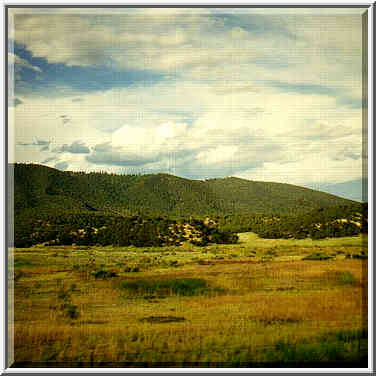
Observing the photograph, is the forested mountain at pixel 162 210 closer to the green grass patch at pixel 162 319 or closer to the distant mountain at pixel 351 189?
the distant mountain at pixel 351 189

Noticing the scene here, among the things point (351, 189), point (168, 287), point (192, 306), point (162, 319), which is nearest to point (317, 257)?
point (351, 189)

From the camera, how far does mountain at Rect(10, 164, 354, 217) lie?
5.39 metres

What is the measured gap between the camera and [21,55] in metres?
4.75

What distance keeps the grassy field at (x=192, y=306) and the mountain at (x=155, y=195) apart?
0.69 meters

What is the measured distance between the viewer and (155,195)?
637 centimetres

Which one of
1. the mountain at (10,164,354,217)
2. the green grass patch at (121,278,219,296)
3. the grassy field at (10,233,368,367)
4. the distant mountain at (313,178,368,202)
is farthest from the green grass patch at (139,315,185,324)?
the distant mountain at (313,178,368,202)

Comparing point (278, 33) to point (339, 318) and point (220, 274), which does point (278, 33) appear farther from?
point (339, 318)

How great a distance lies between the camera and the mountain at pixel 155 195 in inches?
212

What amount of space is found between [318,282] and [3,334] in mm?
3967

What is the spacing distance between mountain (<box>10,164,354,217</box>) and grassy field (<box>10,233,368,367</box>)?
69 centimetres

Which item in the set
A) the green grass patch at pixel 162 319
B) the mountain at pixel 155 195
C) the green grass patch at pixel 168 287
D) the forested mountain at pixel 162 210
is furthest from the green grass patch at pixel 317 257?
the green grass patch at pixel 162 319

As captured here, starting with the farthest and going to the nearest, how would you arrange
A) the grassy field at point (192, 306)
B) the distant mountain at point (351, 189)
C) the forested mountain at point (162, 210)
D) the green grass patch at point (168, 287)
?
the forested mountain at point (162, 210) → the green grass patch at point (168, 287) → the distant mountain at point (351, 189) → the grassy field at point (192, 306)

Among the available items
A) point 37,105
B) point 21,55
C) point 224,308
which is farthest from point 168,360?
point 21,55

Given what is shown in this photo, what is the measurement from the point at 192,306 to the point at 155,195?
2.37 meters
